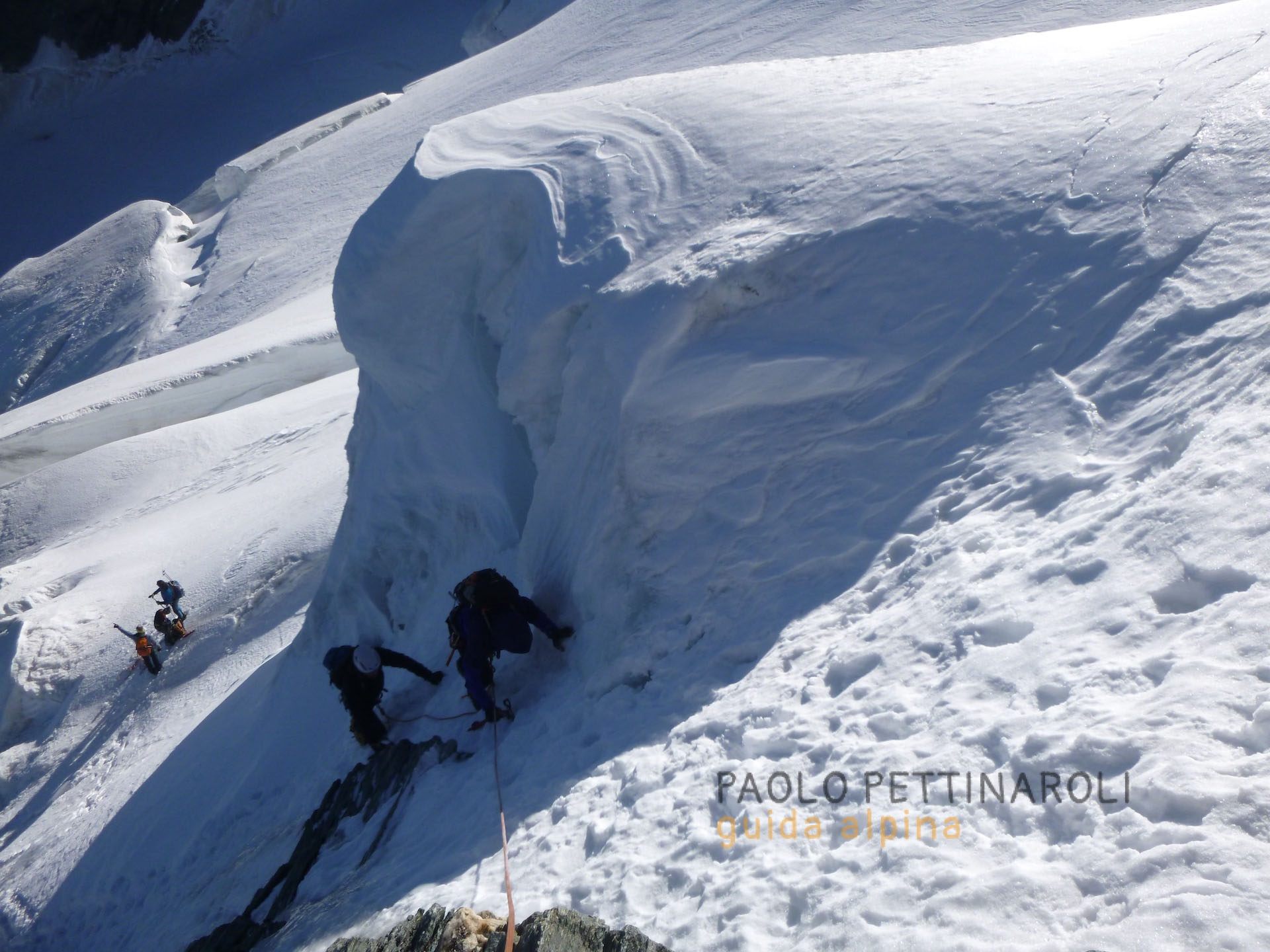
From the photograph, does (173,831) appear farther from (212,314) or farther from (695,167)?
(212,314)

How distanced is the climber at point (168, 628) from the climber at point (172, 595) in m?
0.08

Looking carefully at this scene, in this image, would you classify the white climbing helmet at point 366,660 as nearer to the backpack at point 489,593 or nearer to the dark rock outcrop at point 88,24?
the backpack at point 489,593

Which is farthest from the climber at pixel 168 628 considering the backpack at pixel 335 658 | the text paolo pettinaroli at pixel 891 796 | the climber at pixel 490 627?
the text paolo pettinaroli at pixel 891 796

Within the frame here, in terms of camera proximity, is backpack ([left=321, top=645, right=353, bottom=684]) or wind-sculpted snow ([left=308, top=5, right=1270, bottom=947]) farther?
backpack ([left=321, top=645, right=353, bottom=684])

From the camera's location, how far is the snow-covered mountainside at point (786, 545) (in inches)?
122

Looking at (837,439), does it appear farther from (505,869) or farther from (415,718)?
(415,718)

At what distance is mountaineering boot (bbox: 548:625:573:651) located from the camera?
19.4 feet

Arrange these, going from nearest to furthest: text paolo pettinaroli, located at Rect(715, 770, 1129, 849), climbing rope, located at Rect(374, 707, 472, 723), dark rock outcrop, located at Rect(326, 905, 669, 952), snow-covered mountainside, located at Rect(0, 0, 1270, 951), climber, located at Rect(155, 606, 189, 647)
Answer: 1. text paolo pettinaroli, located at Rect(715, 770, 1129, 849)
2. snow-covered mountainside, located at Rect(0, 0, 1270, 951)
3. dark rock outcrop, located at Rect(326, 905, 669, 952)
4. climbing rope, located at Rect(374, 707, 472, 723)
5. climber, located at Rect(155, 606, 189, 647)

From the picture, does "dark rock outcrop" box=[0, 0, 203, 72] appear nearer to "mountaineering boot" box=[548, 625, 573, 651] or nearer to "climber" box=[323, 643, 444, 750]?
"climber" box=[323, 643, 444, 750]

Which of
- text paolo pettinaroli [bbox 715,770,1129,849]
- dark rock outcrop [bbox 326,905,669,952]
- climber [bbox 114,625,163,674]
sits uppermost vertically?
text paolo pettinaroli [bbox 715,770,1129,849]

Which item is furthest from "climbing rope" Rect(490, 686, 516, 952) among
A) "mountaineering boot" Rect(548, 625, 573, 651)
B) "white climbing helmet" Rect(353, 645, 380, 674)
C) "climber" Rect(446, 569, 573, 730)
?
"white climbing helmet" Rect(353, 645, 380, 674)

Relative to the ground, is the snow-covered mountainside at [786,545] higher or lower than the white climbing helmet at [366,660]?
higher

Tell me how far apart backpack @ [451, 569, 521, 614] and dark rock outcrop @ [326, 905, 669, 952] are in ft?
6.90

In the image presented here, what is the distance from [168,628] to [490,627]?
7.20m
